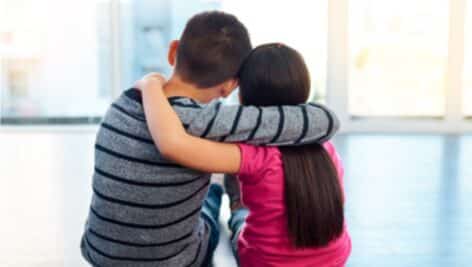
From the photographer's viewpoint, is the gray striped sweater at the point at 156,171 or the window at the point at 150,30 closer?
the gray striped sweater at the point at 156,171

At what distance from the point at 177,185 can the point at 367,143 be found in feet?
9.62

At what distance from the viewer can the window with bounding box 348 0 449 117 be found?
13.9 ft

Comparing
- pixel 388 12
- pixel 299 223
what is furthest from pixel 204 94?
pixel 388 12

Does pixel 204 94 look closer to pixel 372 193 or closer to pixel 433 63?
pixel 372 193

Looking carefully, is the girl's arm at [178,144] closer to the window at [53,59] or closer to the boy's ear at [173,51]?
the boy's ear at [173,51]

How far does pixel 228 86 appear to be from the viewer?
104 cm

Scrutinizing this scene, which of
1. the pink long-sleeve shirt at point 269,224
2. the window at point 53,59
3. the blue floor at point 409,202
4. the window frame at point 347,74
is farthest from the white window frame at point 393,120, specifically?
the pink long-sleeve shirt at point 269,224

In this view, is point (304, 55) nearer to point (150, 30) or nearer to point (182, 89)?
point (150, 30)

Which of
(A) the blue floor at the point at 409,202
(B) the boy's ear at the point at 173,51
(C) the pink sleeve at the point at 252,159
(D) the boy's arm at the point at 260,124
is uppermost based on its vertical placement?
(B) the boy's ear at the point at 173,51

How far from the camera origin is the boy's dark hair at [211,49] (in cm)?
98

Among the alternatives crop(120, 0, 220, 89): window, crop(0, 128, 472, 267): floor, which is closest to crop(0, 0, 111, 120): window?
crop(120, 0, 220, 89): window

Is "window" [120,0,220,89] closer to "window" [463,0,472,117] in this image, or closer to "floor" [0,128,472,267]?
"floor" [0,128,472,267]

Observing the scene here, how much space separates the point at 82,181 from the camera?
102 inches

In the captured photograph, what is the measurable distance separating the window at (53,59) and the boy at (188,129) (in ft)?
11.1
